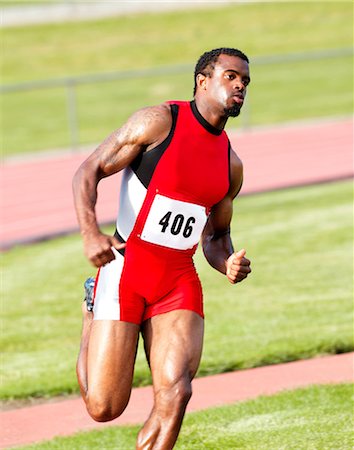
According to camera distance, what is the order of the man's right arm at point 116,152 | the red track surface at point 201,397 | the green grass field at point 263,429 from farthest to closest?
the red track surface at point 201,397, the green grass field at point 263,429, the man's right arm at point 116,152

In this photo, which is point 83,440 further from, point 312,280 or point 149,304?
point 312,280

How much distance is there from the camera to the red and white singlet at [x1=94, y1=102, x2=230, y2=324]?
6219mm

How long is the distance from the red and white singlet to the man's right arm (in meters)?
0.07

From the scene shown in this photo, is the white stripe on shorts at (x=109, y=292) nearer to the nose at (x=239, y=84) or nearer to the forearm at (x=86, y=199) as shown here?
the forearm at (x=86, y=199)

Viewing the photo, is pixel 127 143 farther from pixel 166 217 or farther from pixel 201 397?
pixel 201 397

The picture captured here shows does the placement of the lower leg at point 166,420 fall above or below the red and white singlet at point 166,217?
below

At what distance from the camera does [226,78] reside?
6.24 m

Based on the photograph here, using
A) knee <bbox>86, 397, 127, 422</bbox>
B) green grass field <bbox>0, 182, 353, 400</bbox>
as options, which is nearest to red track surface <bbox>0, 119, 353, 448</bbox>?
green grass field <bbox>0, 182, 353, 400</bbox>

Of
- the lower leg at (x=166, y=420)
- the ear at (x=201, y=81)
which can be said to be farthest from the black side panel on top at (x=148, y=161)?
the lower leg at (x=166, y=420)

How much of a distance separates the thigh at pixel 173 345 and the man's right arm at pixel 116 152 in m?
0.66

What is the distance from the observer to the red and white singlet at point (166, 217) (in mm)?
6219

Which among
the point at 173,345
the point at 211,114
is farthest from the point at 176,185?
the point at 173,345

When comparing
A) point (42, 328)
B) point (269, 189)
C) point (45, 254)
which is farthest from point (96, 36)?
point (42, 328)

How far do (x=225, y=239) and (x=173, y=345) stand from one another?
0.96m
